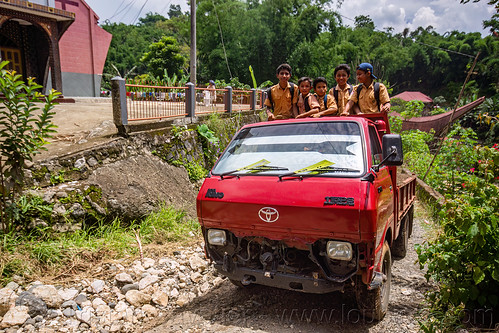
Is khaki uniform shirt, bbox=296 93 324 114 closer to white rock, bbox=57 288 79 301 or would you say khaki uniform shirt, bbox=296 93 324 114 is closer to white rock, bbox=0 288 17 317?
white rock, bbox=57 288 79 301

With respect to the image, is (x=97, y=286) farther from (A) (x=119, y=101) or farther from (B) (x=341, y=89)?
(B) (x=341, y=89)

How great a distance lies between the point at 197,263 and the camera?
16.2ft

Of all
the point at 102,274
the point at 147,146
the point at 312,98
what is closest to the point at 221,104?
the point at 147,146

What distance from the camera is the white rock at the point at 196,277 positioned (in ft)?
15.1

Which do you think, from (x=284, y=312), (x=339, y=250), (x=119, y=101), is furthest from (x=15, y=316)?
(x=119, y=101)

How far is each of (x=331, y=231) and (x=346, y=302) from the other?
131cm

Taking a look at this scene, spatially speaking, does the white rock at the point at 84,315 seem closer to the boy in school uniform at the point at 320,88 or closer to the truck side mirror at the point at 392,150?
the truck side mirror at the point at 392,150

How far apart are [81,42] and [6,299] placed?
57.6ft

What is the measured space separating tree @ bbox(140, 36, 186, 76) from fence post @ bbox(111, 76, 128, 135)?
23.7m

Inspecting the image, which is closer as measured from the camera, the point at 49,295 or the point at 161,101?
the point at 49,295

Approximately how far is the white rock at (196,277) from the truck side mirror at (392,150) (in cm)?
288

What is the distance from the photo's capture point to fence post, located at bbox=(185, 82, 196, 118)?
9.02 metres

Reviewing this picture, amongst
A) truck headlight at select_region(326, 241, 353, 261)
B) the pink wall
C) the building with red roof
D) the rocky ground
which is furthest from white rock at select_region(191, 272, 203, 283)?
the pink wall

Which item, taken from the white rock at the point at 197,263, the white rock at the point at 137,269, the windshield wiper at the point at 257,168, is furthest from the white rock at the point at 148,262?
the windshield wiper at the point at 257,168
